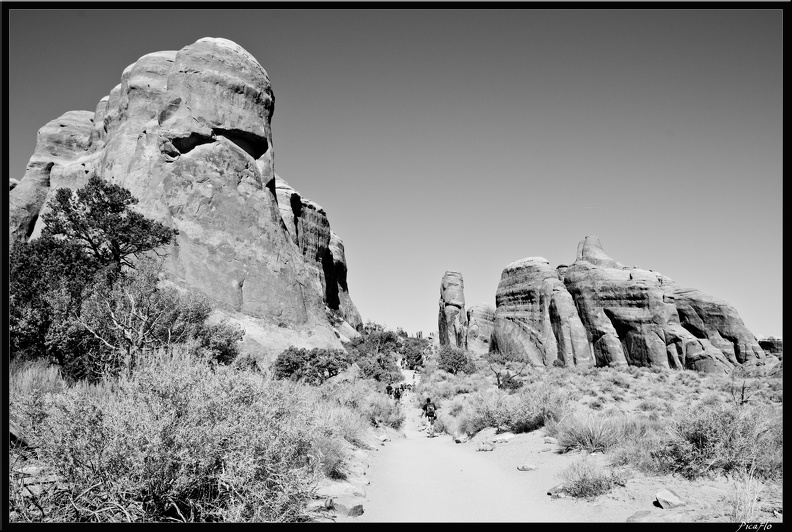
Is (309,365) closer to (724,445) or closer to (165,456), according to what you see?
(724,445)

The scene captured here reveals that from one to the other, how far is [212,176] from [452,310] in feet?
156

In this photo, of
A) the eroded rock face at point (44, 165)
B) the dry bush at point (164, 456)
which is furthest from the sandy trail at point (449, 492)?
the eroded rock face at point (44, 165)

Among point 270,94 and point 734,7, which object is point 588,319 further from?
point 734,7

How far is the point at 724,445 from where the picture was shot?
23.5 feet

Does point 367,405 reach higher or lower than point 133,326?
lower

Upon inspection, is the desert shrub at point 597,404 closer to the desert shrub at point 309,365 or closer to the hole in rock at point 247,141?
the desert shrub at point 309,365

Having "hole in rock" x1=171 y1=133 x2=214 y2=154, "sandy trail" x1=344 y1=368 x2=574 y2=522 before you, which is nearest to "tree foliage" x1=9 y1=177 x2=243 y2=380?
"sandy trail" x1=344 y1=368 x2=574 y2=522

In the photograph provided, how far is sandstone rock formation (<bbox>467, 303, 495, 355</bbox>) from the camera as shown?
6103cm

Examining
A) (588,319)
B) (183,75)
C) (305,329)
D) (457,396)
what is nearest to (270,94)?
(183,75)

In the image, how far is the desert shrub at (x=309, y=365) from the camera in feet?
78.8

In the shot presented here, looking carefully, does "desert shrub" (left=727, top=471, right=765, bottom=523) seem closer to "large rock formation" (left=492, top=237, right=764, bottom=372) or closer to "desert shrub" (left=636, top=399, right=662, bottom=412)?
"desert shrub" (left=636, top=399, right=662, bottom=412)

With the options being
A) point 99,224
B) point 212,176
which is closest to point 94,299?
point 99,224

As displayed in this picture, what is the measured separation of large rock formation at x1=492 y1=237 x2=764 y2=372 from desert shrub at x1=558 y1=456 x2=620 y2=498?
37366 mm
